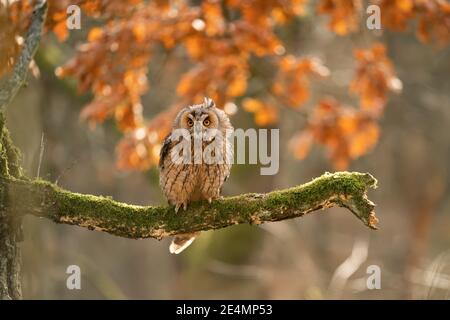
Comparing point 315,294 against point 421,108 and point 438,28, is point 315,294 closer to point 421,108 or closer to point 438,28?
point 438,28

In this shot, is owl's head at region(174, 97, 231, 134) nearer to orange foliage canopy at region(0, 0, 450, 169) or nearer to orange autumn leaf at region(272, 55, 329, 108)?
orange foliage canopy at region(0, 0, 450, 169)

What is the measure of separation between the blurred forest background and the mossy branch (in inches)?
17.2

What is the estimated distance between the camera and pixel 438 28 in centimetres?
694

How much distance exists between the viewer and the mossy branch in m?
4.14

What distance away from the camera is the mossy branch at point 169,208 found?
13.6 feet

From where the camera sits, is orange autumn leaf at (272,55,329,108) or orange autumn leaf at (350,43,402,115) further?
orange autumn leaf at (272,55,329,108)

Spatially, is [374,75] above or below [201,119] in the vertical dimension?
above

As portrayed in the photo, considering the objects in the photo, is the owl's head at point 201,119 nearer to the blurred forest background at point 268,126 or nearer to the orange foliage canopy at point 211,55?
the blurred forest background at point 268,126

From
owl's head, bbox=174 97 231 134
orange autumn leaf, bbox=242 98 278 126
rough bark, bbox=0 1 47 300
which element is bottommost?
rough bark, bbox=0 1 47 300

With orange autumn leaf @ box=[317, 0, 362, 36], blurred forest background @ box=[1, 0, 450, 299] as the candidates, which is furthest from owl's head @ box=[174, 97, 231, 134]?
orange autumn leaf @ box=[317, 0, 362, 36]

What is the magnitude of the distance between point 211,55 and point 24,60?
106 inches

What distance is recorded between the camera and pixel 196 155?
15.9ft

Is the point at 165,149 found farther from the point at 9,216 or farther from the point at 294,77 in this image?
the point at 294,77

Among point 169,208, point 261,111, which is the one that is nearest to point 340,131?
point 261,111
